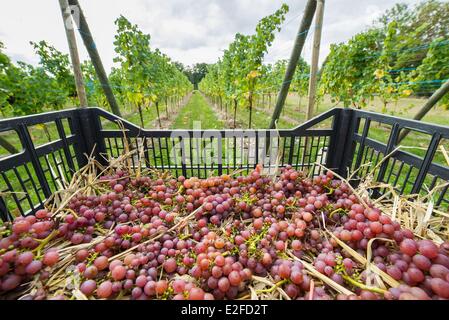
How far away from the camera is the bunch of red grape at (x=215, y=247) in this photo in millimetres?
817

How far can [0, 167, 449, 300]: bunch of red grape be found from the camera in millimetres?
817

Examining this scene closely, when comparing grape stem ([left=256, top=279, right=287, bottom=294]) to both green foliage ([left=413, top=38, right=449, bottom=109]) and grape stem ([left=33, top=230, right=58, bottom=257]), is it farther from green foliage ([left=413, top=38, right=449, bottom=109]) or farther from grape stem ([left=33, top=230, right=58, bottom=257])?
green foliage ([left=413, top=38, right=449, bottom=109])

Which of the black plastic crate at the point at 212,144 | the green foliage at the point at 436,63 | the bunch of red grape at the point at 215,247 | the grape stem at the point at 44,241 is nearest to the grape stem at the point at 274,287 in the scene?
the bunch of red grape at the point at 215,247

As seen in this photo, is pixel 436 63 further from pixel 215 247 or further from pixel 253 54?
pixel 215 247

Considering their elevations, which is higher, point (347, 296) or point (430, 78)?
point (430, 78)

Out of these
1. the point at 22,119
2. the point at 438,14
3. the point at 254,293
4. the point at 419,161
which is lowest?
the point at 254,293

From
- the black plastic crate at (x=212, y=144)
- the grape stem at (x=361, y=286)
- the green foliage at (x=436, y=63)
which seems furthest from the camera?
the green foliage at (x=436, y=63)

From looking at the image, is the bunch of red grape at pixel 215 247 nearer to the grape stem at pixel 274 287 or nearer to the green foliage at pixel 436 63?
the grape stem at pixel 274 287

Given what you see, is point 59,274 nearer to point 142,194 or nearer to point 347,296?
point 142,194

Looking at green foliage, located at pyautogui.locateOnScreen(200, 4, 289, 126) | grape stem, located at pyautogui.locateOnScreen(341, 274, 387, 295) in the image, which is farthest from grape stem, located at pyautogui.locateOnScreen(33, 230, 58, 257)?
green foliage, located at pyautogui.locateOnScreen(200, 4, 289, 126)

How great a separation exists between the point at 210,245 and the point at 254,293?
288 millimetres
